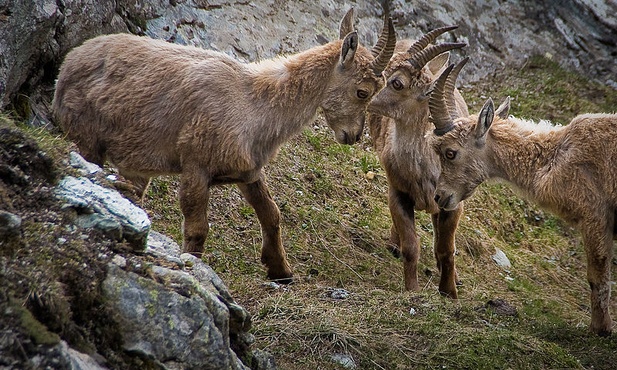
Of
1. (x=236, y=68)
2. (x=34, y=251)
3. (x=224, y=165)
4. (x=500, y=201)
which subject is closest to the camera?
(x=34, y=251)

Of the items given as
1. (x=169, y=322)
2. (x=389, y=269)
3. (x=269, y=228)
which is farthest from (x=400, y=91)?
(x=169, y=322)

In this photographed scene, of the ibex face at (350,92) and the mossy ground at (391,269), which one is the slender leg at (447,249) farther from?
the ibex face at (350,92)

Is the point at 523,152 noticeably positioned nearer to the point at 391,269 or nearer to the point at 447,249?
the point at 447,249

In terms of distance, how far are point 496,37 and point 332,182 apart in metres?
6.56

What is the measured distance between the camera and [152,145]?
27.0 ft

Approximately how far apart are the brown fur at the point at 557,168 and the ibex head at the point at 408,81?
0.54 m

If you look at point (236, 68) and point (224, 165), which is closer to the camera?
point (224, 165)

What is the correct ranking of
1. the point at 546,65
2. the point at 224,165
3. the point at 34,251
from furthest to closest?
the point at 546,65 → the point at 224,165 → the point at 34,251

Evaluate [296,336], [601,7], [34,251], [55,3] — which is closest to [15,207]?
[34,251]

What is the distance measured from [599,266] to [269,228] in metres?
3.42

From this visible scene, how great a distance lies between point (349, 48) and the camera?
27.6ft

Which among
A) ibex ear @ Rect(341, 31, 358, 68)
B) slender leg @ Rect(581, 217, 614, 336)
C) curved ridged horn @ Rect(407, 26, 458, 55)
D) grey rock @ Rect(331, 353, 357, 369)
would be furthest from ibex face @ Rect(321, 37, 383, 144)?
grey rock @ Rect(331, 353, 357, 369)

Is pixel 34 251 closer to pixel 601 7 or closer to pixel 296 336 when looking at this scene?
pixel 296 336

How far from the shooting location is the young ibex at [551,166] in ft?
27.2
